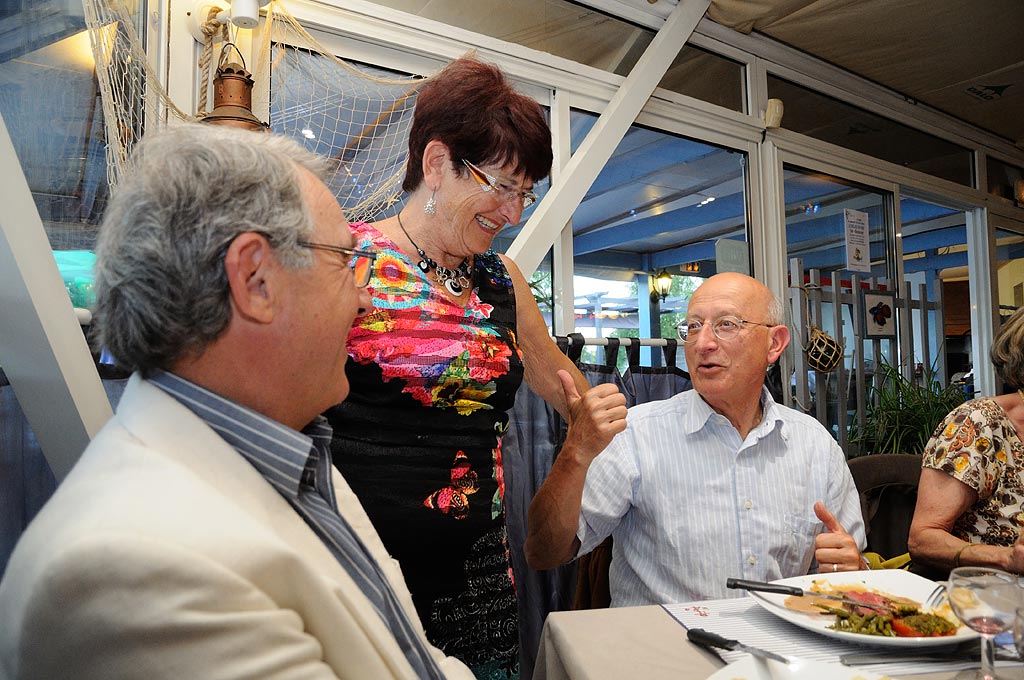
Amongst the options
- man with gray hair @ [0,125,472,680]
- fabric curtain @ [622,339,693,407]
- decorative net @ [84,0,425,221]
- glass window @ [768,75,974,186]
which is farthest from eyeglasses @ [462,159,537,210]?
glass window @ [768,75,974,186]

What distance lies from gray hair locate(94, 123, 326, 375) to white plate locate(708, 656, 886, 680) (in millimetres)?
775

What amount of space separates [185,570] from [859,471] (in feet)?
7.34

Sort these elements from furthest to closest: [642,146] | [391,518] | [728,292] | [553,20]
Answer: [642,146] < [553,20] < [728,292] < [391,518]

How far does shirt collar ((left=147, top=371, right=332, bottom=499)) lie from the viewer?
0.72 meters

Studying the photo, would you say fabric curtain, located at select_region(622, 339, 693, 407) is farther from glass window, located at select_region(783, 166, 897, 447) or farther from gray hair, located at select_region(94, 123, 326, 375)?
gray hair, located at select_region(94, 123, 326, 375)

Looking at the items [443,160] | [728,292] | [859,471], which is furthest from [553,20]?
[859,471]

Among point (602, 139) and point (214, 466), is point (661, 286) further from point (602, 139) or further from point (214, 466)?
point (214, 466)

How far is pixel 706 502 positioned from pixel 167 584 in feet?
4.73

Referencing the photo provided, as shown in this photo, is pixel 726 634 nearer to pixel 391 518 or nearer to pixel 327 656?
pixel 391 518

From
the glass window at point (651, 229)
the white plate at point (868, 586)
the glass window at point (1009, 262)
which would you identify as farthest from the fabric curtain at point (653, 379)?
the glass window at point (1009, 262)

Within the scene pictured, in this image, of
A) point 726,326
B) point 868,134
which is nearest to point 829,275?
point 868,134

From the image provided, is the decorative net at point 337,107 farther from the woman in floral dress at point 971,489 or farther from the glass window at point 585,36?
the woman in floral dress at point 971,489

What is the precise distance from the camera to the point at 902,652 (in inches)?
41.9

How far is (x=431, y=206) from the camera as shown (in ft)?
4.72
